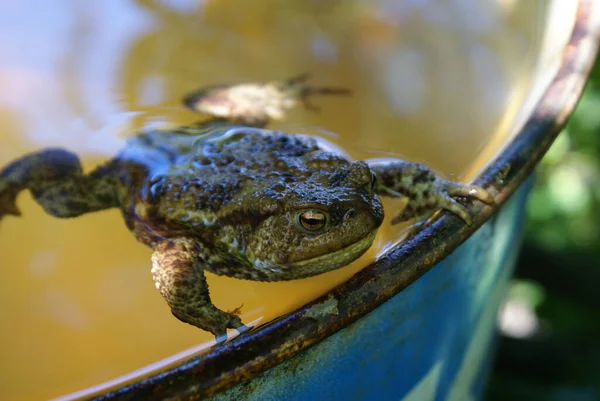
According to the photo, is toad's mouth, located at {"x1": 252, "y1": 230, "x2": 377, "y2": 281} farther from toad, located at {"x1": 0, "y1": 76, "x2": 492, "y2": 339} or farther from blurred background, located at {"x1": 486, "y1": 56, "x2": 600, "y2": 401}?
blurred background, located at {"x1": 486, "y1": 56, "x2": 600, "y2": 401}

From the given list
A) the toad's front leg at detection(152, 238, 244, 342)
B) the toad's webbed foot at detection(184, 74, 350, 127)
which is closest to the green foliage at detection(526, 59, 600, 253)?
the toad's webbed foot at detection(184, 74, 350, 127)

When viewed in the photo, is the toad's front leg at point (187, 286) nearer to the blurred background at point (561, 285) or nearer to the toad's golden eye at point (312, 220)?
the toad's golden eye at point (312, 220)

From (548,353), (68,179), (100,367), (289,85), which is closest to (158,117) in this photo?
(68,179)

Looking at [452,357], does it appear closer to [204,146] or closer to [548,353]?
[204,146]

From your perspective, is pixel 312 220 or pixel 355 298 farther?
pixel 312 220

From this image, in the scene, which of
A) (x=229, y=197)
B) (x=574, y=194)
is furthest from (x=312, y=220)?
(x=574, y=194)

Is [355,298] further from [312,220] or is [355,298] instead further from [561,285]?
[561,285]
